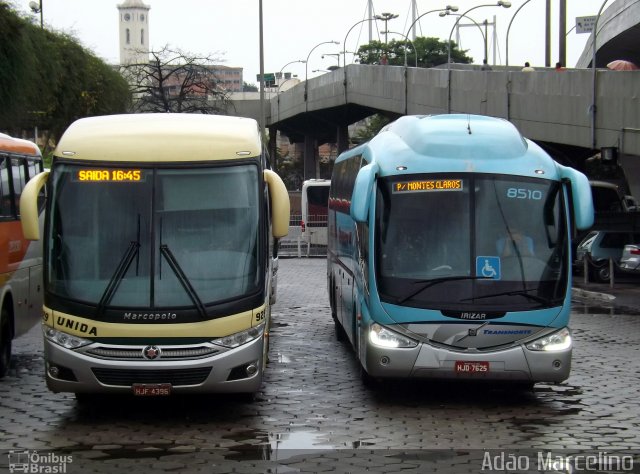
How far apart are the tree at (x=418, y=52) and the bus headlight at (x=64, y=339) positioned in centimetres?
9786

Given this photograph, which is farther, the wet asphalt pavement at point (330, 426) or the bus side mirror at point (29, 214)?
the bus side mirror at point (29, 214)

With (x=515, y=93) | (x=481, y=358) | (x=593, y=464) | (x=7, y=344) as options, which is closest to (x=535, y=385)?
(x=481, y=358)

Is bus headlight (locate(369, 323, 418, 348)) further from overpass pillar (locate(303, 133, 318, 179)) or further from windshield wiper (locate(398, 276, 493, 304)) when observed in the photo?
overpass pillar (locate(303, 133, 318, 179))

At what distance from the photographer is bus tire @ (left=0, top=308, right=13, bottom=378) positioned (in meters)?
13.5

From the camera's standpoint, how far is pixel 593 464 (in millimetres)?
8805

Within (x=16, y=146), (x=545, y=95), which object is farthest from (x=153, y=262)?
(x=545, y=95)

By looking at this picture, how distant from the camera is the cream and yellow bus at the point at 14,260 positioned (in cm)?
1355

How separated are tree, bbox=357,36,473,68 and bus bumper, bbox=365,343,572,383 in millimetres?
96855

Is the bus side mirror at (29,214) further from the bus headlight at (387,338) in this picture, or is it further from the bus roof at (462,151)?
the bus roof at (462,151)

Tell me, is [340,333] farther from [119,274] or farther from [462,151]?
[119,274]

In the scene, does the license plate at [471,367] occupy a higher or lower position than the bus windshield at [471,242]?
lower

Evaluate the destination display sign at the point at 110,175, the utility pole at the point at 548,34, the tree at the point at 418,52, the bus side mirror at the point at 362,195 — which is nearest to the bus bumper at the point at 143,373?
the destination display sign at the point at 110,175

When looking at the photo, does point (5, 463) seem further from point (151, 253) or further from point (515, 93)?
point (515, 93)

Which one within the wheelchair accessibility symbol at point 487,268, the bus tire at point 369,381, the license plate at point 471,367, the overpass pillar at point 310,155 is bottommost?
the overpass pillar at point 310,155
